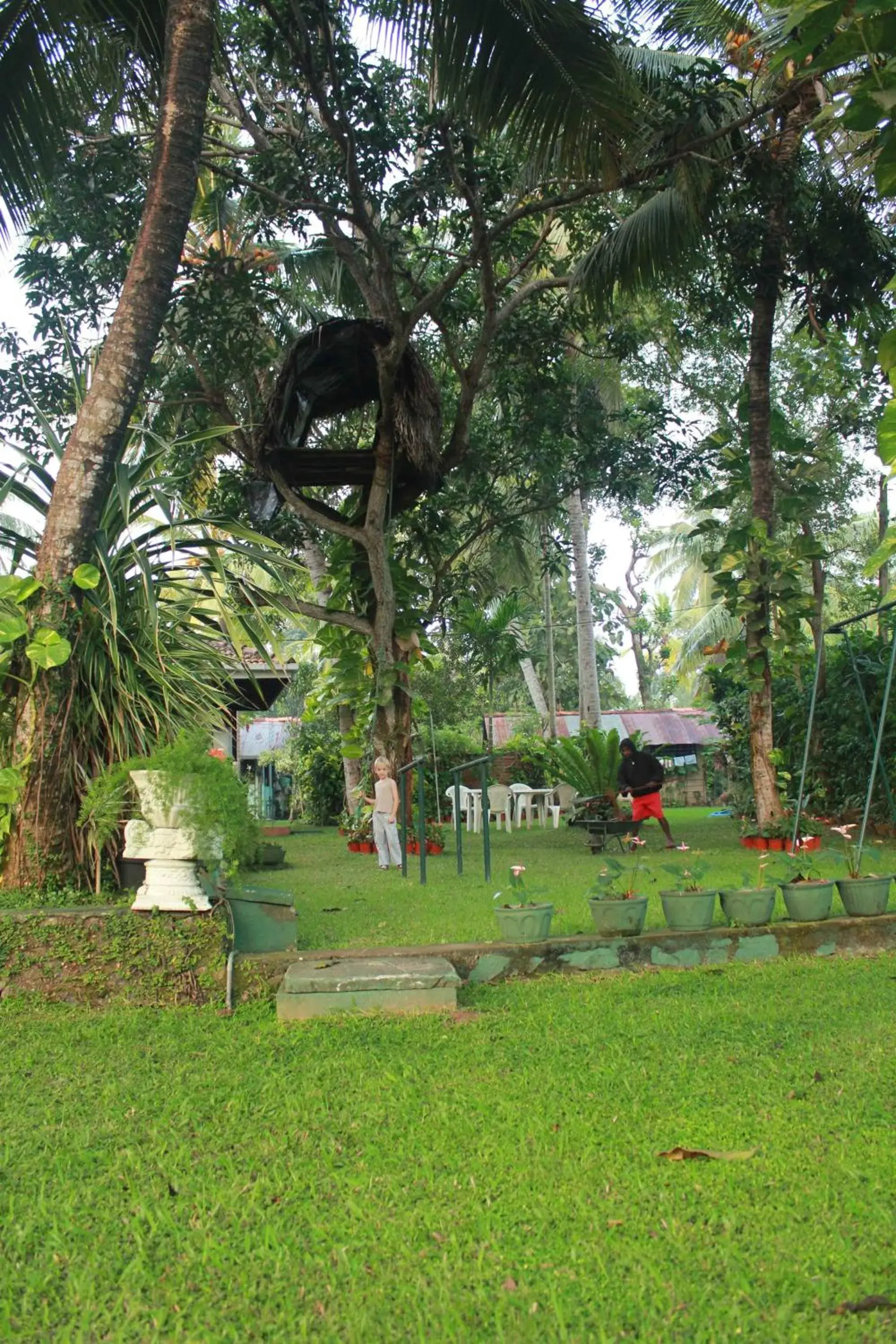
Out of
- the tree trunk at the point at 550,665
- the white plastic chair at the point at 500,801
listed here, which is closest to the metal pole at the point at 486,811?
the white plastic chair at the point at 500,801

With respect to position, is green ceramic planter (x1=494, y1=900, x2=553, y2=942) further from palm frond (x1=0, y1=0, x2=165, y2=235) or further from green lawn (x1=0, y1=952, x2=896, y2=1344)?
palm frond (x1=0, y1=0, x2=165, y2=235)

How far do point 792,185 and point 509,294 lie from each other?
4351 mm

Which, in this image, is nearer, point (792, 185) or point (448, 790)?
point (792, 185)

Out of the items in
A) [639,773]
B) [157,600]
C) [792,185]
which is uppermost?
[792,185]

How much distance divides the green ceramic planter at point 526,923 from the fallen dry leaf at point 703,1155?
7.76 feet

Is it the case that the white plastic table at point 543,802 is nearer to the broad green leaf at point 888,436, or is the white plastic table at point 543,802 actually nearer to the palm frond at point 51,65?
the palm frond at point 51,65

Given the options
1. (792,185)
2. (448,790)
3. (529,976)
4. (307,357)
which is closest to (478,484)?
(307,357)

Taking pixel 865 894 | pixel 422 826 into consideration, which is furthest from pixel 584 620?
pixel 865 894

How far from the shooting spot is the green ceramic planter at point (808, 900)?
236 inches

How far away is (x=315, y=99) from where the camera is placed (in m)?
9.55

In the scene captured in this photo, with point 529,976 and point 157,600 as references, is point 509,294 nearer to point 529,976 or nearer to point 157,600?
point 157,600

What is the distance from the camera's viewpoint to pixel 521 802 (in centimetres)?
2041

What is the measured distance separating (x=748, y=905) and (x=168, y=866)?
3049 mm

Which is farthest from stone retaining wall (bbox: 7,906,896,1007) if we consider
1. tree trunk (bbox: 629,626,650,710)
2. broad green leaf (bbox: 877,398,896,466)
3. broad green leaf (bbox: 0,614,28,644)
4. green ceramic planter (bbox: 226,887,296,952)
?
tree trunk (bbox: 629,626,650,710)
